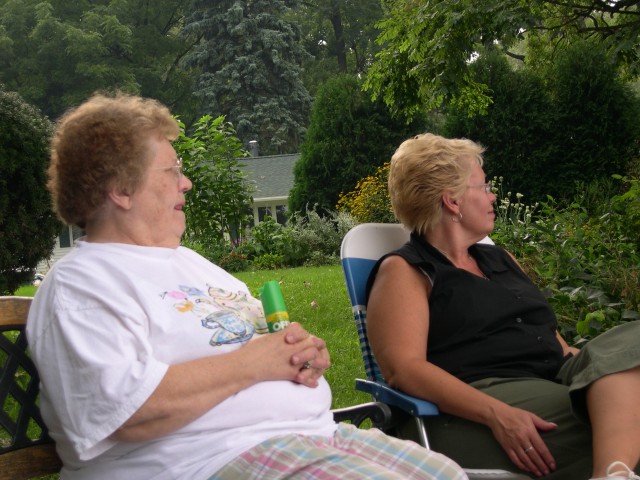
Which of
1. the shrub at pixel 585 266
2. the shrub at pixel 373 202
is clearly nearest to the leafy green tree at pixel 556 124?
the shrub at pixel 373 202

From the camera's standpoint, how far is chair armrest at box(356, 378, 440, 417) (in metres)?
2.64

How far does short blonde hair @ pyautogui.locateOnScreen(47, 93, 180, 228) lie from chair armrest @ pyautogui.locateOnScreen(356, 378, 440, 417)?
1138mm

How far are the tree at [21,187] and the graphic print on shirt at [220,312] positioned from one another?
4490 mm

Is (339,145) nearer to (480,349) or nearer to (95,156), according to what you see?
(480,349)

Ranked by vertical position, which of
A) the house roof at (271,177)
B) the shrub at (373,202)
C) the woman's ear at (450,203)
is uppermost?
the woman's ear at (450,203)

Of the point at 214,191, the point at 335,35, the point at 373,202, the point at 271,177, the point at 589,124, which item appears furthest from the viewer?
the point at 335,35

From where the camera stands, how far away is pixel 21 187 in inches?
255

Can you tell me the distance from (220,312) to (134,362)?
0.35 metres

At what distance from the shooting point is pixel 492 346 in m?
2.89

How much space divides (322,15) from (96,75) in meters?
11.4

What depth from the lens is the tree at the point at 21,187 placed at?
20.9 ft

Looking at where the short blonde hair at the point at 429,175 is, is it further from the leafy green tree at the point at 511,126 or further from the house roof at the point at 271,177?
the house roof at the point at 271,177

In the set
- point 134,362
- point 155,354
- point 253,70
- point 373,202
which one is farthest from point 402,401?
point 253,70

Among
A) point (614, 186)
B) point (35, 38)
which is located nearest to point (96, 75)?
point (35, 38)
